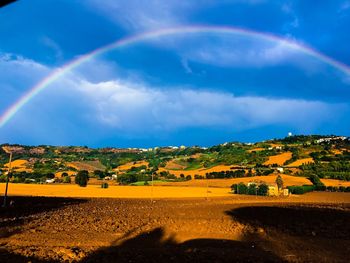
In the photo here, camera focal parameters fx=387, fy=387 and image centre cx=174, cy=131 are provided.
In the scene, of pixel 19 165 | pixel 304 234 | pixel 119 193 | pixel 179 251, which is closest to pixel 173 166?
pixel 19 165

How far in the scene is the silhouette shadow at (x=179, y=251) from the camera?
12.8 m

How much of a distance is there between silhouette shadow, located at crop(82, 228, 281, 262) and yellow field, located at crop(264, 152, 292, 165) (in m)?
119

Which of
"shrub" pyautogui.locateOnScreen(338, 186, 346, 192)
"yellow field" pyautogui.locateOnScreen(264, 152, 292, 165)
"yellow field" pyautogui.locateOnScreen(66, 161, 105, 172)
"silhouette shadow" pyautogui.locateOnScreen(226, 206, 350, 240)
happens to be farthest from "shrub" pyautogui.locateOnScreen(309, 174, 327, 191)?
"yellow field" pyautogui.locateOnScreen(66, 161, 105, 172)

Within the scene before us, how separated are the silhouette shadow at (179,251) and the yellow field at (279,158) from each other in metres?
119

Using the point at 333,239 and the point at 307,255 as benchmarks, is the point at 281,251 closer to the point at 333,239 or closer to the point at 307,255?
the point at 307,255

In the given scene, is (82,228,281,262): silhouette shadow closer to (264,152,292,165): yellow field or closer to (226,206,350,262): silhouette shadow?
(226,206,350,262): silhouette shadow

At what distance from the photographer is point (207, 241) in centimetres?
1703

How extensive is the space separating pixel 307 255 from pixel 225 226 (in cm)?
702

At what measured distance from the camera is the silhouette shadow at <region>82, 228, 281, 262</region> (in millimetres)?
12766

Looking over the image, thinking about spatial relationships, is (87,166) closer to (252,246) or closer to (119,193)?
(119,193)

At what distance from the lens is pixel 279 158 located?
138m

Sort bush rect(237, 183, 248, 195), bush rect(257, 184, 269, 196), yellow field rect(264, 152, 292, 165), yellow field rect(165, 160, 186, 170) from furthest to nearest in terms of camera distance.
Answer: yellow field rect(165, 160, 186, 170)
yellow field rect(264, 152, 292, 165)
bush rect(237, 183, 248, 195)
bush rect(257, 184, 269, 196)

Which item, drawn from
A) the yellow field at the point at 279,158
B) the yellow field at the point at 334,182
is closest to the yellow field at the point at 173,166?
the yellow field at the point at 279,158

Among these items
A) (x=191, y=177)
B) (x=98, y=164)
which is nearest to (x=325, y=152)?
(x=191, y=177)
